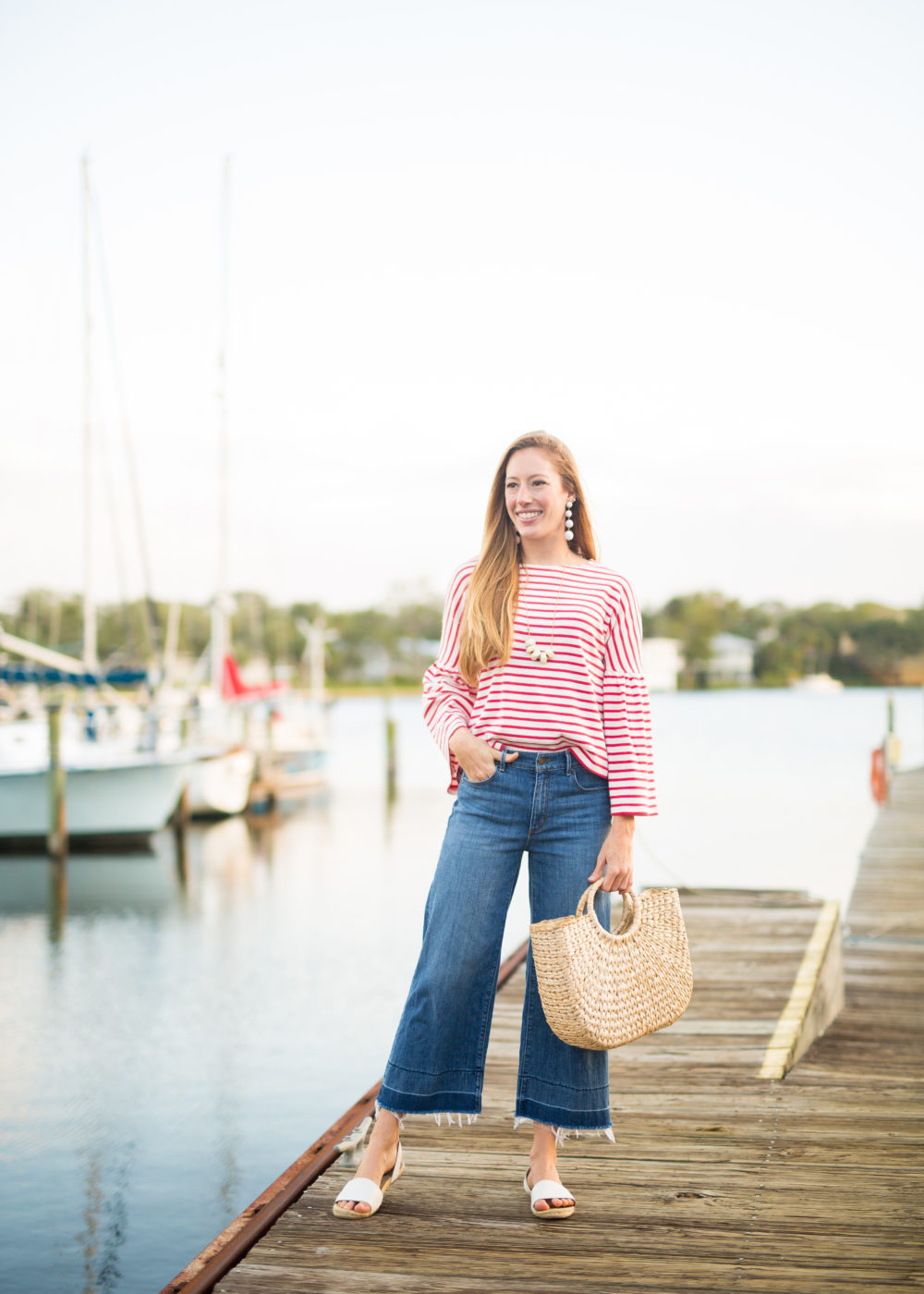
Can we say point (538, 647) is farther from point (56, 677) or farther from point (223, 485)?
point (223, 485)

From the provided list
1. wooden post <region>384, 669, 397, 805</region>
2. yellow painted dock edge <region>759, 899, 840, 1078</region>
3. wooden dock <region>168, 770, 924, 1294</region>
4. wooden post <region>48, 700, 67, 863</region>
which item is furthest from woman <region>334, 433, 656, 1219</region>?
wooden post <region>384, 669, 397, 805</region>

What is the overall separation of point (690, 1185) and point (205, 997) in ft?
26.5

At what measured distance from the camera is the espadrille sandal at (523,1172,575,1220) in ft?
8.22

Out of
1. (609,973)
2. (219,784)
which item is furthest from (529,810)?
(219,784)

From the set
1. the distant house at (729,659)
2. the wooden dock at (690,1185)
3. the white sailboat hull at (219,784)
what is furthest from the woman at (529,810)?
the distant house at (729,659)

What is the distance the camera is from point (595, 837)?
252cm

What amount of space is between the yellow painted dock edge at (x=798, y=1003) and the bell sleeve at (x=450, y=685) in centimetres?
173

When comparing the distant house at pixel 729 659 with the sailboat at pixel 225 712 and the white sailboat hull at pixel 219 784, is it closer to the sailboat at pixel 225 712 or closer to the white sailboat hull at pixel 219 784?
the sailboat at pixel 225 712

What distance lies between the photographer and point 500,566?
261cm

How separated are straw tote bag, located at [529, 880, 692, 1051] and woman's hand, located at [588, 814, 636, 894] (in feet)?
0.09

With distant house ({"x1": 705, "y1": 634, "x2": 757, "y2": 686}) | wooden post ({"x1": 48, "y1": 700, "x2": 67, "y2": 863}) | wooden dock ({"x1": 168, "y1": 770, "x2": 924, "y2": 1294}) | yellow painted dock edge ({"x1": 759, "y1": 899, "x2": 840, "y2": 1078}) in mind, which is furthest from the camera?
distant house ({"x1": 705, "y1": 634, "x2": 757, "y2": 686})

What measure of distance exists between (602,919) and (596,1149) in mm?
858

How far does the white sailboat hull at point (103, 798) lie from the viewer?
18.1 metres

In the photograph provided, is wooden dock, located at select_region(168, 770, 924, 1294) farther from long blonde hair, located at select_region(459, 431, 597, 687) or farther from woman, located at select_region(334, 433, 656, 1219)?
long blonde hair, located at select_region(459, 431, 597, 687)
